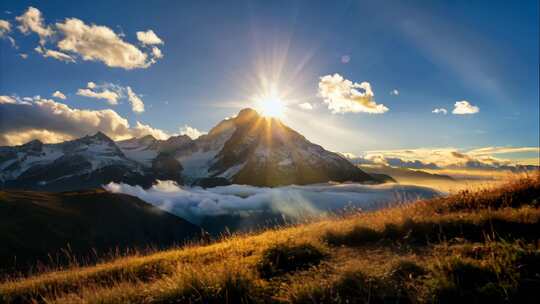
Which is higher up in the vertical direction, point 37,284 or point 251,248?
point 251,248

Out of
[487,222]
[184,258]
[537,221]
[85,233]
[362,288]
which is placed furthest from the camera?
[85,233]

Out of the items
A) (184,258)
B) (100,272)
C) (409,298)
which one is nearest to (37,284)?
(100,272)

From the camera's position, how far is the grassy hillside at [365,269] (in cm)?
496

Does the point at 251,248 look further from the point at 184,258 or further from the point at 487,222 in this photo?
the point at 487,222

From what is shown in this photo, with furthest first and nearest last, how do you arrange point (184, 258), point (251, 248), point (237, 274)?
1. point (184, 258)
2. point (251, 248)
3. point (237, 274)

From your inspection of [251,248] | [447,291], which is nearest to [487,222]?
[447,291]

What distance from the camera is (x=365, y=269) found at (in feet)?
18.9

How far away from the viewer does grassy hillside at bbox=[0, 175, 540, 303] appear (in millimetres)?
4957

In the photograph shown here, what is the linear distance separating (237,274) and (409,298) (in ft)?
9.27

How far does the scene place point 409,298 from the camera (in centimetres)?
484

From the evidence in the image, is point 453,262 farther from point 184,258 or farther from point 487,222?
point 184,258

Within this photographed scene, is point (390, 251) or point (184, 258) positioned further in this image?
point (184, 258)

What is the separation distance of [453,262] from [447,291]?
0.83 meters

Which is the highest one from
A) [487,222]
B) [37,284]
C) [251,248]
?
[487,222]
